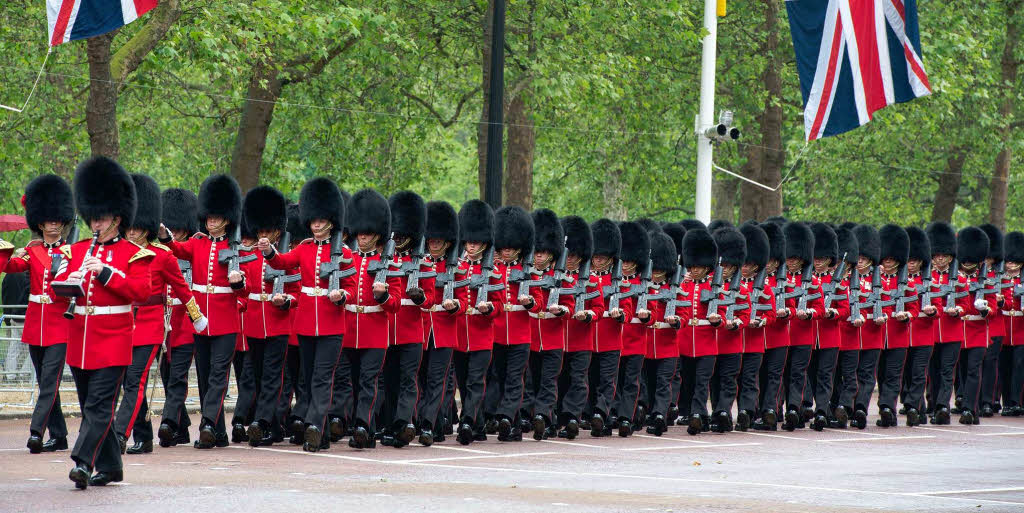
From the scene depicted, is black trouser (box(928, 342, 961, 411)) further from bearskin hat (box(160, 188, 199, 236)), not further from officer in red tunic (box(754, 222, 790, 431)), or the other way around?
bearskin hat (box(160, 188, 199, 236))

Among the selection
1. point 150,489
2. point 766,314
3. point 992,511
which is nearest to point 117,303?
point 150,489

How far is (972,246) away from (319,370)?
833 cm

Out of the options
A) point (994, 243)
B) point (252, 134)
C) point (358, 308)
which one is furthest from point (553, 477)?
point (252, 134)

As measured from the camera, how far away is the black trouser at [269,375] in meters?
11.3

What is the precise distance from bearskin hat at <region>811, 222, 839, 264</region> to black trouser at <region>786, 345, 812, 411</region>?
105 centimetres

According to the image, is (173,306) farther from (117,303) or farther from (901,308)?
(901,308)

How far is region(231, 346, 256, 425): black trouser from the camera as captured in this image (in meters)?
11.4

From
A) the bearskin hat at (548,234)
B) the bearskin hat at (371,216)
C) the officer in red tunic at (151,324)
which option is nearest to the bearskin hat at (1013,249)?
the bearskin hat at (548,234)

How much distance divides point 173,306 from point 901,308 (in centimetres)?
723

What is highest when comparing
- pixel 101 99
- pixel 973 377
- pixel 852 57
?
pixel 852 57

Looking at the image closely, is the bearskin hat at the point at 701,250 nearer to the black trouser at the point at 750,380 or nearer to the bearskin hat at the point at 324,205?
the black trouser at the point at 750,380

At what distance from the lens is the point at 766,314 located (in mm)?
14117

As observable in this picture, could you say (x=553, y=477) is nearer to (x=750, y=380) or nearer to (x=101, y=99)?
(x=750, y=380)

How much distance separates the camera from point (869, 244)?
15453mm
